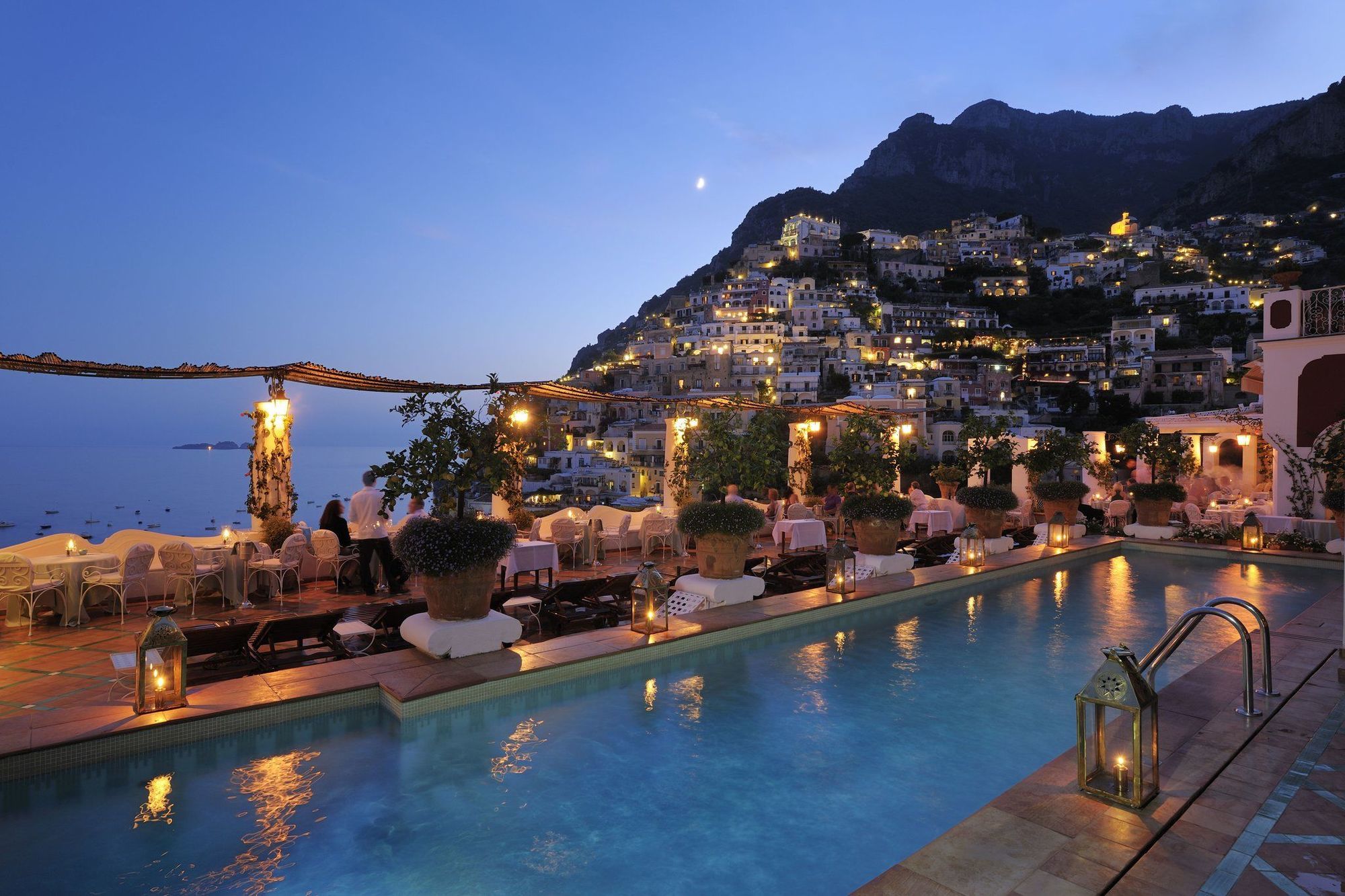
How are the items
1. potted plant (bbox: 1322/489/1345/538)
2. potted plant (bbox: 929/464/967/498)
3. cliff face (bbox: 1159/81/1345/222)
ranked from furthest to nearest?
cliff face (bbox: 1159/81/1345/222), potted plant (bbox: 929/464/967/498), potted plant (bbox: 1322/489/1345/538)

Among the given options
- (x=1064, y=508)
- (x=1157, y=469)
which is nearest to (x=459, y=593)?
(x=1064, y=508)

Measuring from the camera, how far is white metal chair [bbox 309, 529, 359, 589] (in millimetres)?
9164

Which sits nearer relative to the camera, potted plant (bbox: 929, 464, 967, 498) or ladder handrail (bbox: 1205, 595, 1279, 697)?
ladder handrail (bbox: 1205, 595, 1279, 697)

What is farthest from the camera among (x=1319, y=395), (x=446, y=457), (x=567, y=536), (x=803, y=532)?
(x=1319, y=395)

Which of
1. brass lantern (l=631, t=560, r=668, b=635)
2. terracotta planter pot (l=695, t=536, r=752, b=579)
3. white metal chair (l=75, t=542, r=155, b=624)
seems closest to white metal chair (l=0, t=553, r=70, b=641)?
white metal chair (l=75, t=542, r=155, b=624)

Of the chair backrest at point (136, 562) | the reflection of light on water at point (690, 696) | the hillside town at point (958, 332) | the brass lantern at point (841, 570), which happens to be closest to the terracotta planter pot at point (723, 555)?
the brass lantern at point (841, 570)

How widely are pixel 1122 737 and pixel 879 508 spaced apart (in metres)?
6.26

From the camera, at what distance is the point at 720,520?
8570 mm

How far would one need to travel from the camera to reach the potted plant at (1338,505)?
493 inches

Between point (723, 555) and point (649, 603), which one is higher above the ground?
point (723, 555)

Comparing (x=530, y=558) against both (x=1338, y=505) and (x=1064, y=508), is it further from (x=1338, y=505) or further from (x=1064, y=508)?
(x=1338, y=505)

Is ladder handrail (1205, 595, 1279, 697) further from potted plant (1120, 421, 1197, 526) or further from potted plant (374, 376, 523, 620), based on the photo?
potted plant (1120, 421, 1197, 526)

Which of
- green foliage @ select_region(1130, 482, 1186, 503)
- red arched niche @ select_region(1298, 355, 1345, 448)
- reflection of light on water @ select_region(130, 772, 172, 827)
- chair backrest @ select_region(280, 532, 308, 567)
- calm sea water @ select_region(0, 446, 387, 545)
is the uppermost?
red arched niche @ select_region(1298, 355, 1345, 448)

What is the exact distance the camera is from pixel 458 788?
178 inches
